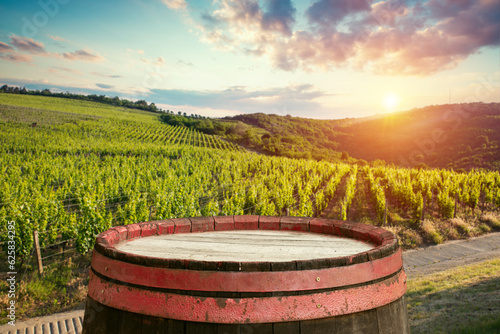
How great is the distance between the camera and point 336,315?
136 cm

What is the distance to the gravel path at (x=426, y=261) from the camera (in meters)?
5.36

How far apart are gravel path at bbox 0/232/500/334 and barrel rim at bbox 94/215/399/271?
160 inches

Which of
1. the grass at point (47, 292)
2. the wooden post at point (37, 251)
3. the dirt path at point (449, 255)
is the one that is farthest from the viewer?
the dirt path at point (449, 255)

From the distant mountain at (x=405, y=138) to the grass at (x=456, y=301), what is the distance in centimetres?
4041

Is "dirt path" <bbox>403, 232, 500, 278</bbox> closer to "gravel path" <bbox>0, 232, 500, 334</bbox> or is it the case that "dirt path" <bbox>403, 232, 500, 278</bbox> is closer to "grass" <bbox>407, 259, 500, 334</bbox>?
Result: "gravel path" <bbox>0, 232, 500, 334</bbox>

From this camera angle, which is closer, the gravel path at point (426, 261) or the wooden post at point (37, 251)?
the gravel path at point (426, 261)

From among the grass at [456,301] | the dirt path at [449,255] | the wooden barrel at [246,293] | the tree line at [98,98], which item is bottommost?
the dirt path at [449,255]

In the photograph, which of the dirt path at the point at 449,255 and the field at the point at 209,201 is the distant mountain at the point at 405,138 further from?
the dirt path at the point at 449,255

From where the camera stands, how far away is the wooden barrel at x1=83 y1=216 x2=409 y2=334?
50.8 inches

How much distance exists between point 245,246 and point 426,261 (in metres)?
9.95

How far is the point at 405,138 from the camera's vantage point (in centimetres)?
6606

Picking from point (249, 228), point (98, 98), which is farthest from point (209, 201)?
point (98, 98)

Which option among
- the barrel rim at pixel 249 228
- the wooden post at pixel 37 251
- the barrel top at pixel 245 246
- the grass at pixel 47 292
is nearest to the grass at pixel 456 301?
the barrel rim at pixel 249 228

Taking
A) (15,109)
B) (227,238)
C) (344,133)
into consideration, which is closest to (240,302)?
(227,238)
